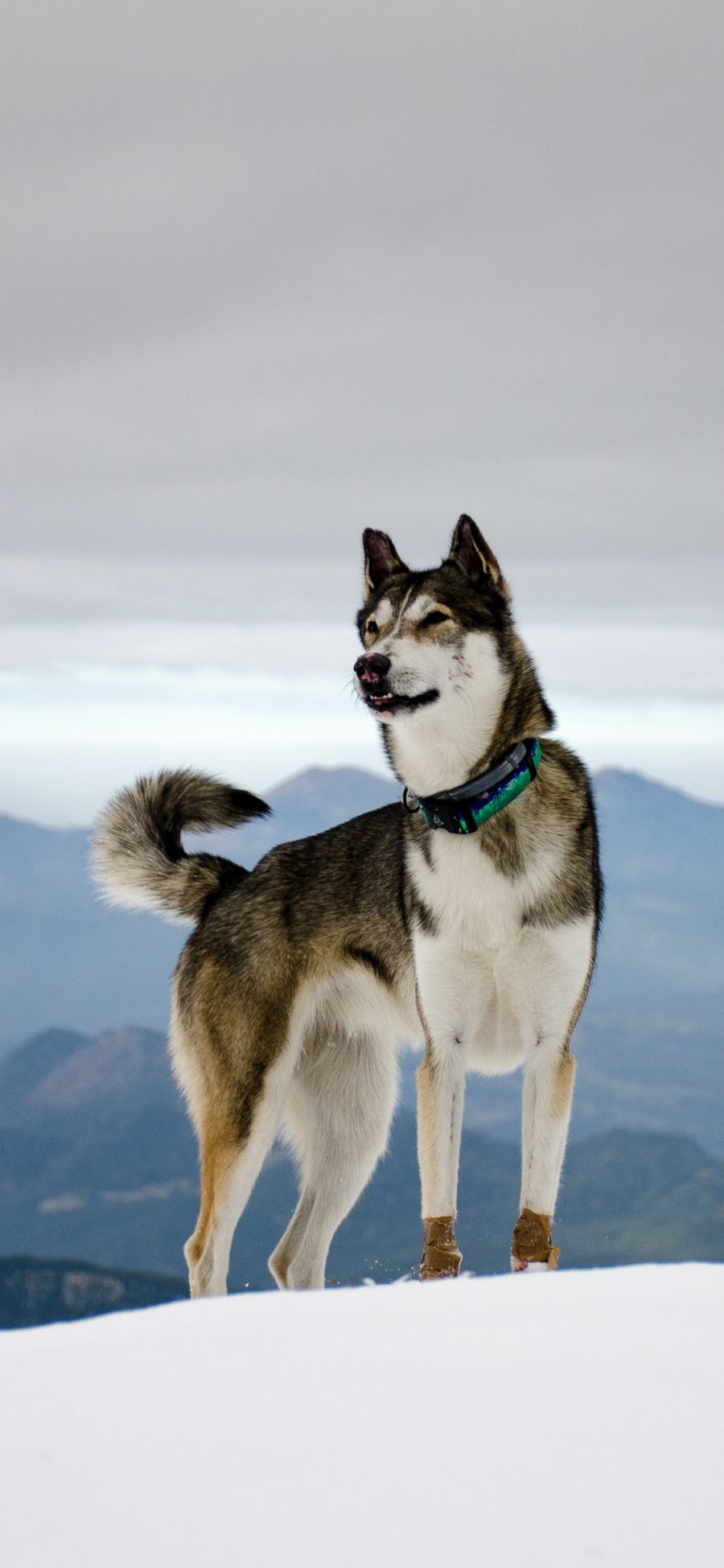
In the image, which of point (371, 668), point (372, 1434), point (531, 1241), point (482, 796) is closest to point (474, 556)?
point (371, 668)

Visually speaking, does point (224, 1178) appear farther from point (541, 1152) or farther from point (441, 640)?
point (441, 640)

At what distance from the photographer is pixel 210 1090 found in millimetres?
9414

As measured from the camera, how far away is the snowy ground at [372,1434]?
133 inches

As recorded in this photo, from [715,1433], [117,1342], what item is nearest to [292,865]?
[117,1342]

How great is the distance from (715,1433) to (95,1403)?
157 centimetres

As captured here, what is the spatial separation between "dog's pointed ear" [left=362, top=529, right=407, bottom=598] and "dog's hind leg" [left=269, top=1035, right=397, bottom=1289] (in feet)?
10.1

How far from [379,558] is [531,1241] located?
12.3 feet

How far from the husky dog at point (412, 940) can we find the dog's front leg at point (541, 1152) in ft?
0.04

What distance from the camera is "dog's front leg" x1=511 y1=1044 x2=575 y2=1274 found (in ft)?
25.4

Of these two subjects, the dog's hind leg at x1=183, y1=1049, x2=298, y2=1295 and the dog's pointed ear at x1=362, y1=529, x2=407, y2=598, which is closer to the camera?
the dog's pointed ear at x1=362, y1=529, x2=407, y2=598

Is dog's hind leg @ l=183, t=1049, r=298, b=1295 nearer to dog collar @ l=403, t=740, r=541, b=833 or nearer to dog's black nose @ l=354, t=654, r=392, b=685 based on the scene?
dog collar @ l=403, t=740, r=541, b=833

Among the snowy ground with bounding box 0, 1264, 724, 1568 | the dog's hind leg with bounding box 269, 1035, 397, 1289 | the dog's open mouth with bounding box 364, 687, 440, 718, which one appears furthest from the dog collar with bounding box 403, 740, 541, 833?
the snowy ground with bounding box 0, 1264, 724, 1568

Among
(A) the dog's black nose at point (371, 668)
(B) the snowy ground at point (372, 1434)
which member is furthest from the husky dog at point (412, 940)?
(B) the snowy ground at point (372, 1434)

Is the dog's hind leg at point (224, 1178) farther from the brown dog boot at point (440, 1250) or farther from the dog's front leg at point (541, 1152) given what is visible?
the dog's front leg at point (541, 1152)
